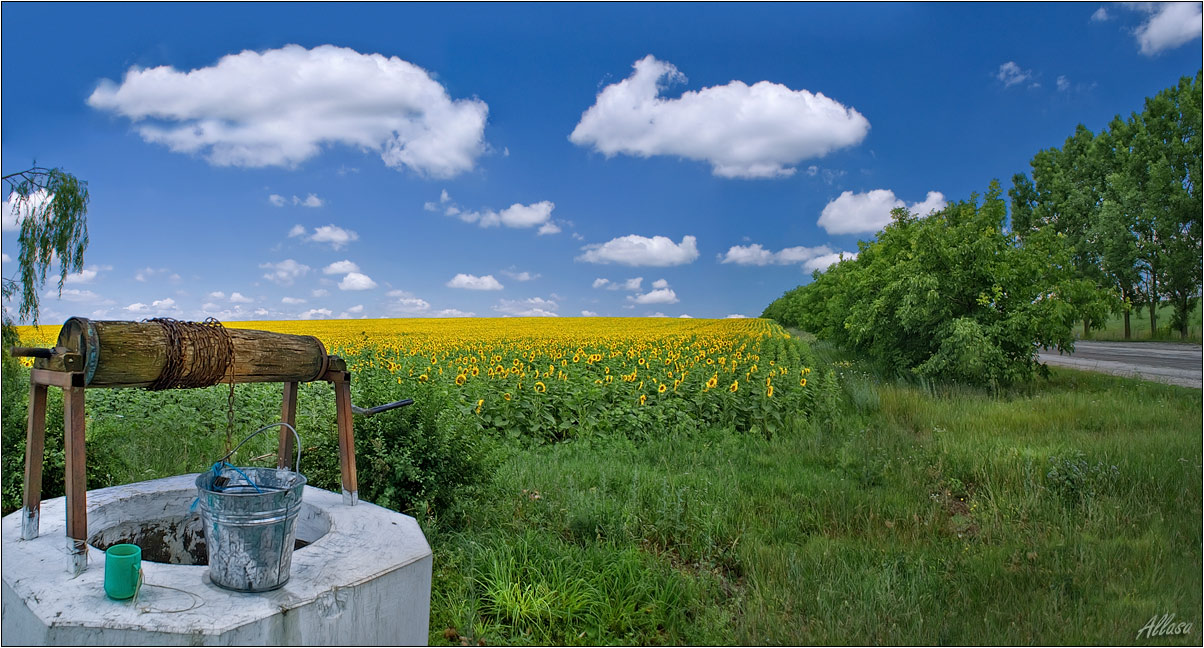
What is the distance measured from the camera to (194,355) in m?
3.07

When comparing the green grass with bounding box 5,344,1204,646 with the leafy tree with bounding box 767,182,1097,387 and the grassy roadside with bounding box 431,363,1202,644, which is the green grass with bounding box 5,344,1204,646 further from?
the leafy tree with bounding box 767,182,1097,387

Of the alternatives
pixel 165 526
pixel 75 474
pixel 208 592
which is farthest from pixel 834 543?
pixel 75 474

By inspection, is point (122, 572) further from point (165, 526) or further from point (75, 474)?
point (165, 526)

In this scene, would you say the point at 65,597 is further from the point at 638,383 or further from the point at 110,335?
the point at 638,383

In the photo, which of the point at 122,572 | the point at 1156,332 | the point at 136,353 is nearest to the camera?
the point at 122,572

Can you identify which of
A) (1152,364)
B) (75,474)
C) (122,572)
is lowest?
(1152,364)

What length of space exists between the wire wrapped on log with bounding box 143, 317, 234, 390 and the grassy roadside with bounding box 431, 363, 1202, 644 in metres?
1.80

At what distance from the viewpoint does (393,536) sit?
11.4 ft

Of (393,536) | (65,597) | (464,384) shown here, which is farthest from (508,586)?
(464,384)

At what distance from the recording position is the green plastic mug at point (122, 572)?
2.61 meters

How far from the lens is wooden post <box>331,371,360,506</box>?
382 centimetres

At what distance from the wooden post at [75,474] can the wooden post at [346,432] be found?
45.7 inches

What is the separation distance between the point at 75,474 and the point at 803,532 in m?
4.54

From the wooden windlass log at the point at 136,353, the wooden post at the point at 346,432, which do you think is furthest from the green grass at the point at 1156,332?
the wooden windlass log at the point at 136,353
